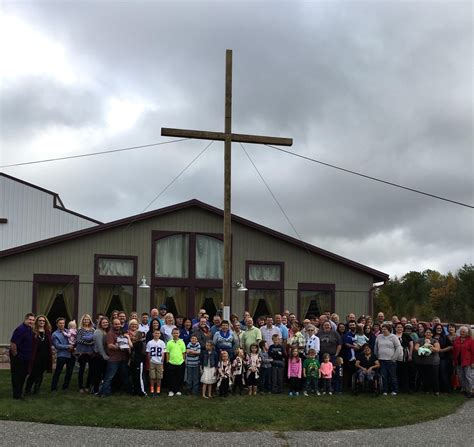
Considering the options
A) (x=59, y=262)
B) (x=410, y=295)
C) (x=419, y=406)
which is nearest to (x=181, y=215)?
(x=59, y=262)

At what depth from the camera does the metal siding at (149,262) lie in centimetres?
1869

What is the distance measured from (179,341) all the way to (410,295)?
5804 centimetres

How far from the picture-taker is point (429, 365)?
1462 cm

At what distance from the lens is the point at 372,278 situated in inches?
826

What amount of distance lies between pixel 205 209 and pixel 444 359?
8.52 m

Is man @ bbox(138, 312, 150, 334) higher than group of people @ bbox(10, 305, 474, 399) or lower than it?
higher

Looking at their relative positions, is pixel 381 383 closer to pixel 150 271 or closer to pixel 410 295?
pixel 150 271

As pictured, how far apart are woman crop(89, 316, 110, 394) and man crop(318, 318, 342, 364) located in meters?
4.70

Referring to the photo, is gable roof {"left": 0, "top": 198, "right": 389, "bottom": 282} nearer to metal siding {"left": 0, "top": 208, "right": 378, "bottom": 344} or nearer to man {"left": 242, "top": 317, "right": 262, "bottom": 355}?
metal siding {"left": 0, "top": 208, "right": 378, "bottom": 344}

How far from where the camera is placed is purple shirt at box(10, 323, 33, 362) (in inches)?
490

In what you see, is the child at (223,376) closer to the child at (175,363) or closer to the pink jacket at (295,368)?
the child at (175,363)

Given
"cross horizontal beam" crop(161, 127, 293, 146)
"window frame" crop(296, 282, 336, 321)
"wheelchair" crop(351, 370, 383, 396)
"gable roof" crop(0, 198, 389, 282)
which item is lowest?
"wheelchair" crop(351, 370, 383, 396)

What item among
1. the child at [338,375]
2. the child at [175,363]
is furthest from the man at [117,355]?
the child at [338,375]

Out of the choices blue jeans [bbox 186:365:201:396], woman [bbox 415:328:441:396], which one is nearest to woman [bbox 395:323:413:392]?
woman [bbox 415:328:441:396]
